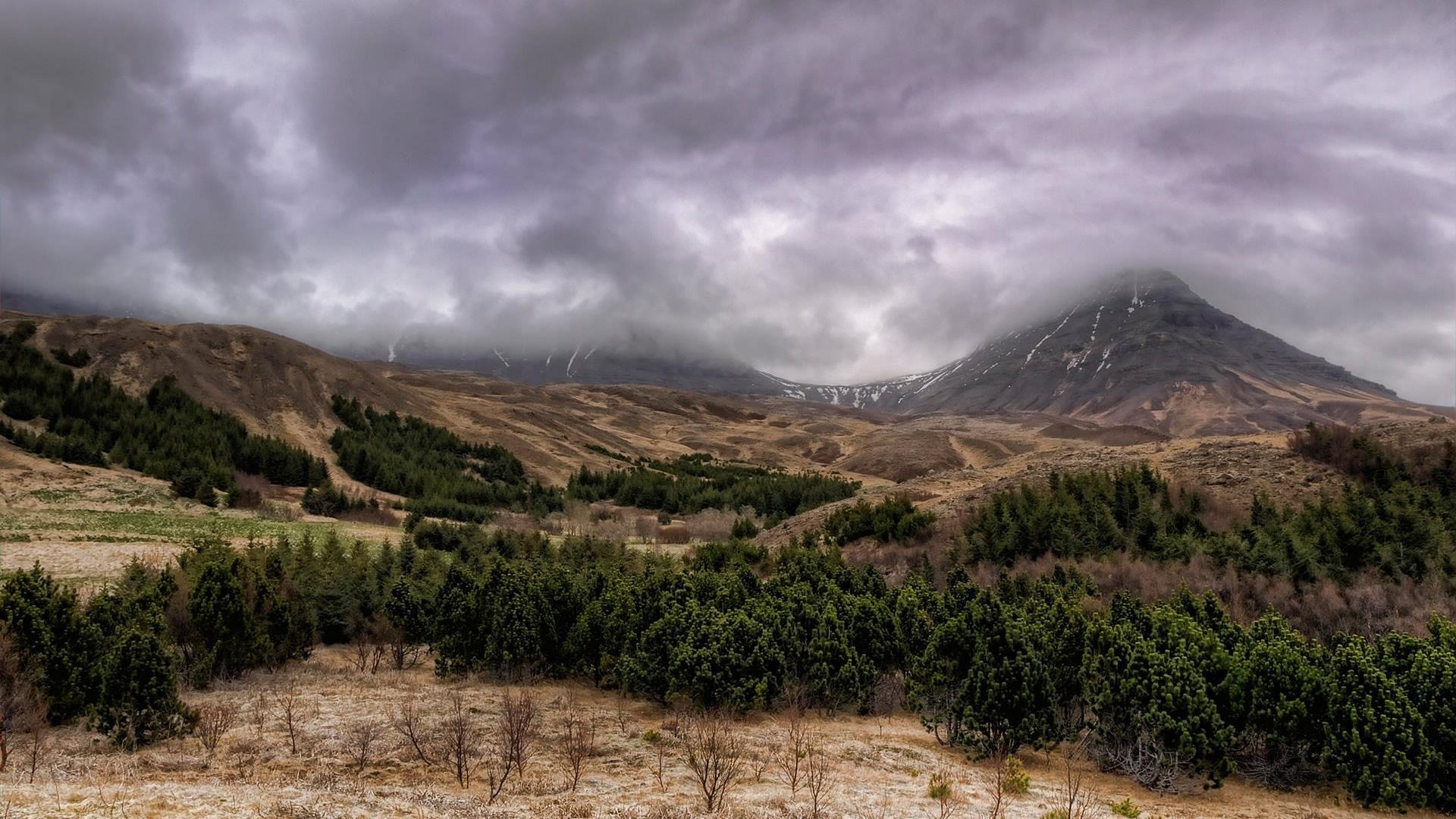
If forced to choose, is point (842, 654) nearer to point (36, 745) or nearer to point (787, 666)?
point (787, 666)

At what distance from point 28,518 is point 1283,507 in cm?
4561

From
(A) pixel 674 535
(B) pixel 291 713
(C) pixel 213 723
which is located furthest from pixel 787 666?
(A) pixel 674 535

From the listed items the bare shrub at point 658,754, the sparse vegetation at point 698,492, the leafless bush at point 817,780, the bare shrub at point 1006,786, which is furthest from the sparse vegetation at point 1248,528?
the sparse vegetation at point 698,492

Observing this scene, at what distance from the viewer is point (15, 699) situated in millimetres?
8656

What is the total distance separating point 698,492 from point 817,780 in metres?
58.1

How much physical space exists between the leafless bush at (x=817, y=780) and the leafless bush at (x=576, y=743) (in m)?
2.68

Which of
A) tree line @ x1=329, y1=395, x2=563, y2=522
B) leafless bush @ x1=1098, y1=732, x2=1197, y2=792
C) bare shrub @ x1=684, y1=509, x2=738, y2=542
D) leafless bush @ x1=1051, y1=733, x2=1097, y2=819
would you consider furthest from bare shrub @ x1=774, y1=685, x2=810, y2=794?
tree line @ x1=329, y1=395, x2=563, y2=522

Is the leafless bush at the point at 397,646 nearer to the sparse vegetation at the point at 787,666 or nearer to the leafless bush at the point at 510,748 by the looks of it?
the sparse vegetation at the point at 787,666

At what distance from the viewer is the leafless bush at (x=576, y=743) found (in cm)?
806

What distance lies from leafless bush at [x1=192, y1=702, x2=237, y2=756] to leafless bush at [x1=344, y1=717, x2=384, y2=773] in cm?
152

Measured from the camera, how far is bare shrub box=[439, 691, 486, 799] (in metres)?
7.95

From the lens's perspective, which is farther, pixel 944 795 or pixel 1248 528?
pixel 1248 528

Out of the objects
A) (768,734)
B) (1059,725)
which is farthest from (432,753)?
(1059,725)

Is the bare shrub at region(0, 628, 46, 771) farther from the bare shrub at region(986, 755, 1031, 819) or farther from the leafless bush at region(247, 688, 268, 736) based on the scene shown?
the bare shrub at region(986, 755, 1031, 819)
